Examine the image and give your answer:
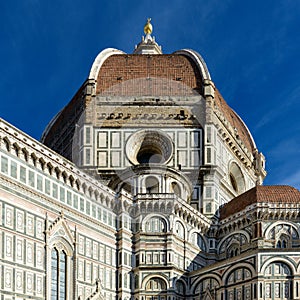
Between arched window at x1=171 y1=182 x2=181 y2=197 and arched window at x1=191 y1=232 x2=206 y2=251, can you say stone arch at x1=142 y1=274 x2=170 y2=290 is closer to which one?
arched window at x1=191 y1=232 x2=206 y2=251

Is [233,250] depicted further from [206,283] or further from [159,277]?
[159,277]

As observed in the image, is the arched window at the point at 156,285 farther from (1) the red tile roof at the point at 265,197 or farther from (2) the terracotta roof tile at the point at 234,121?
(2) the terracotta roof tile at the point at 234,121

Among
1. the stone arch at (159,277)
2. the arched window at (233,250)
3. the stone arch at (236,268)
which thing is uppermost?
the arched window at (233,250)

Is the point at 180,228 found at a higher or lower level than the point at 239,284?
higher

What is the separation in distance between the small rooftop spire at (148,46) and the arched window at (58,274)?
36200mm

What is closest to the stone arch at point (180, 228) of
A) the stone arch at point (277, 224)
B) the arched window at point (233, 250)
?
the arched window at point (233, 250)

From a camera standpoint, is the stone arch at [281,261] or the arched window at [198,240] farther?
the arched window at [198,240]

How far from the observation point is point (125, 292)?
126 feet

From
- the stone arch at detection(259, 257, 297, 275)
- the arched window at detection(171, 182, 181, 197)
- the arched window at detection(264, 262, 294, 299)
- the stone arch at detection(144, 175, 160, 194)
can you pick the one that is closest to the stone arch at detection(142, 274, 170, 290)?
the stone arch at detection(259, 257, 297, 275)

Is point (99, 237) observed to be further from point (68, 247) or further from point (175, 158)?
point (175, 158)

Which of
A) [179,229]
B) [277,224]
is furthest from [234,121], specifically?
[179,229]

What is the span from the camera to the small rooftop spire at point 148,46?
214 ft

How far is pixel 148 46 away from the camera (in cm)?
6525

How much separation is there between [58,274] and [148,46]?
3792 centimetres
